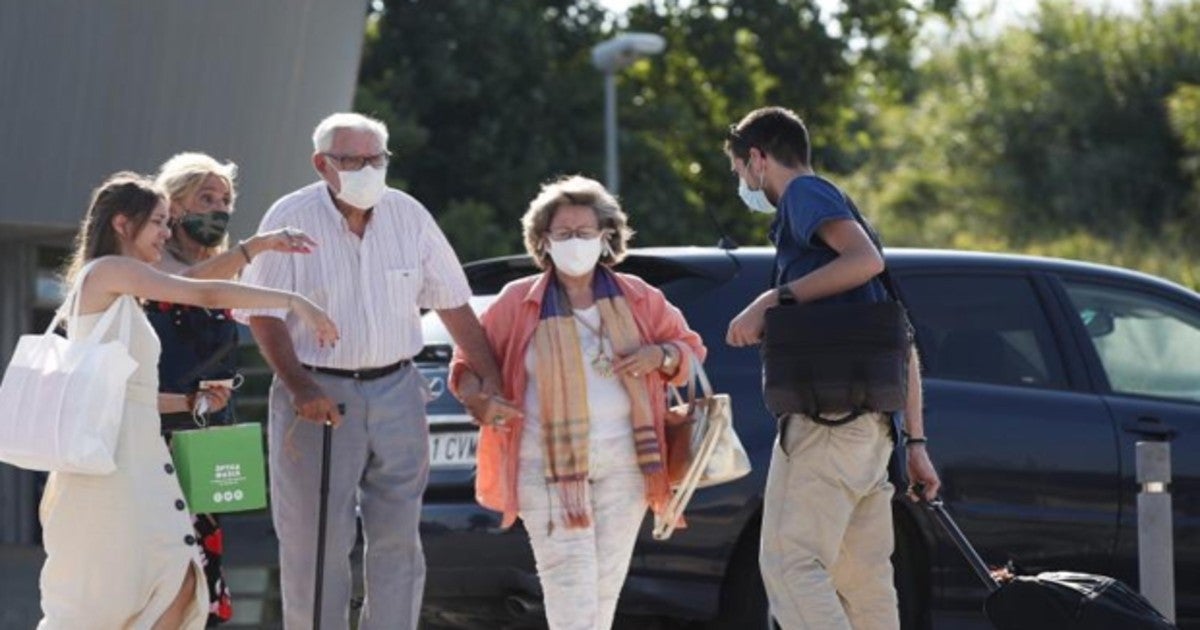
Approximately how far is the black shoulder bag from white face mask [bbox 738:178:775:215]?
0.37 meters

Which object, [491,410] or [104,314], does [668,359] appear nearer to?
[491,410]

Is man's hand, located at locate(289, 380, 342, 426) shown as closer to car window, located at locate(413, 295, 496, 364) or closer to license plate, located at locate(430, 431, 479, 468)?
license plate, located at locate(430, 431, 479, 468)

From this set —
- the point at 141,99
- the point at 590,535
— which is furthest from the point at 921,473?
the point at 141,99

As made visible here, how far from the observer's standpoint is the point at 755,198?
24.4 ft

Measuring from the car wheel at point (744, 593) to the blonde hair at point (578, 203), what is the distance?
1.45 m

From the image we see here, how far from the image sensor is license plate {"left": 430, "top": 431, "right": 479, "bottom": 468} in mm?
8859

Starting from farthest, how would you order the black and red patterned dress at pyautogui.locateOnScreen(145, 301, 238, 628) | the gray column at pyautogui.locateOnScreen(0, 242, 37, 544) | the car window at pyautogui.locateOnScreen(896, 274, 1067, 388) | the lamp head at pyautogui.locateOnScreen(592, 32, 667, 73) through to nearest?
the lamp head at pyautogui.locateOnScreen(592, 32, 667, 73) < the gray column at pyautogui.locateOnScreen(0, 242, 37, 544) < the car window at pyautogui.locateOnScreen(896, 274, 1067, 388) < the black and red patterned dress at pyautogui.locateOnScreen(145, 301, 238, 628)

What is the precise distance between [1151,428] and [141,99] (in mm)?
6483

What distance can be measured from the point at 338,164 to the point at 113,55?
595cm

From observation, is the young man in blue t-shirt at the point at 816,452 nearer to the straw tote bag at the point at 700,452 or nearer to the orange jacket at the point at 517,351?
the straw tote bag at the point at 700,452

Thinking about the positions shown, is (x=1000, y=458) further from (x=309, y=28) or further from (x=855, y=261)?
(x=309, y=28)

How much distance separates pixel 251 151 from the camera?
1461 centimetres

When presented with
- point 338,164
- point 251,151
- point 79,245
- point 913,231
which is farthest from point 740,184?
point 913,231

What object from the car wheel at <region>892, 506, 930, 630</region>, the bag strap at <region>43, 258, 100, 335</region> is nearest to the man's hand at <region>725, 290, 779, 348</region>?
the bag strap at <region>43, 258, 100, 335</region>
